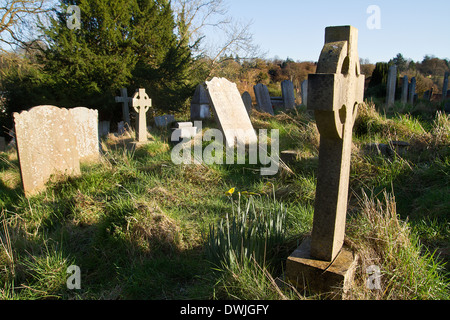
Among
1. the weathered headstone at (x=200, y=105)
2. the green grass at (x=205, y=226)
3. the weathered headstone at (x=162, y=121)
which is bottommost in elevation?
the green grass at (x=205, y=226)

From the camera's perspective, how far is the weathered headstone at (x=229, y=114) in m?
6.13

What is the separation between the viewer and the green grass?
6.95 feet

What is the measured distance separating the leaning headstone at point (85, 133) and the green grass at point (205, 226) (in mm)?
1389

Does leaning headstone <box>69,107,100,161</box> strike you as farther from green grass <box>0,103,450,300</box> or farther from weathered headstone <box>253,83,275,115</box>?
weathered headstone <box>253,83,275,115</box>

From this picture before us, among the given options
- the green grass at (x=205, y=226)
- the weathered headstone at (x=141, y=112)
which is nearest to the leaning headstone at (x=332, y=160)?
the green grass at (x=205, y=226)

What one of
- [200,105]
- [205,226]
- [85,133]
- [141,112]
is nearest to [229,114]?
[141,112]

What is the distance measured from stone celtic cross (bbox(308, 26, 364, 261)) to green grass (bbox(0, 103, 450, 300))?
331 millimetres

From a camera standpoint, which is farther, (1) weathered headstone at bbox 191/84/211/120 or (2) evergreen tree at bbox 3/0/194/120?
(2) evergreen tree at bbox 3/0/194/120

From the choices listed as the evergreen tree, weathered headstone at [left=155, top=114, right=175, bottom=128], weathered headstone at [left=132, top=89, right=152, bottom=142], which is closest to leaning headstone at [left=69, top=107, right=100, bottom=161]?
weathered headstone at [left=132, top=89, right=152, bottom=142]

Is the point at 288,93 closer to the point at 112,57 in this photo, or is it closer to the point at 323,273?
the point at 112,57

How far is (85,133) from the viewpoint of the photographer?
6.51 m

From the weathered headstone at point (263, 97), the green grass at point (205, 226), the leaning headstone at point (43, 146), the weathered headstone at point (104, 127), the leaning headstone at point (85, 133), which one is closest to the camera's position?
the green grass at point (205, 226)

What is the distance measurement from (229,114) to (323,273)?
15.7 ft

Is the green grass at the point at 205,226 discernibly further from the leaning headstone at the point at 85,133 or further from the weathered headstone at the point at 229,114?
the leaning headstone at the point at 85,133
